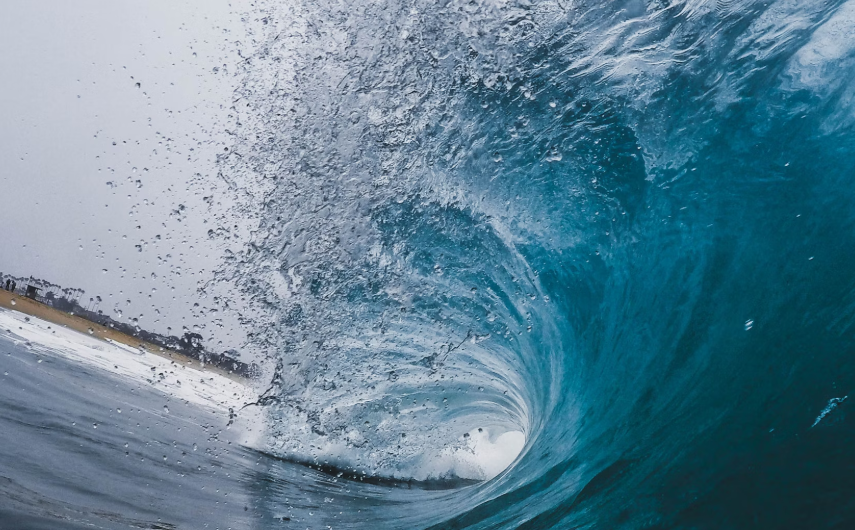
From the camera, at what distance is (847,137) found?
85.0 inches

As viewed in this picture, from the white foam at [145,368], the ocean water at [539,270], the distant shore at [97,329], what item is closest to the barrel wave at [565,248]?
the ocean water at [539,270]

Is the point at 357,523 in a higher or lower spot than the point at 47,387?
lower

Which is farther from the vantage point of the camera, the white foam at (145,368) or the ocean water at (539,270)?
the white foam at (145,368)

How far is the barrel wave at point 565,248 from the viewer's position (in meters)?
2.16

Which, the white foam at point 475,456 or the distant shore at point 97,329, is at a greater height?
the distant shore at point 97,329

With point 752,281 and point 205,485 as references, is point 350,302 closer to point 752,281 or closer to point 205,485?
point 205,485

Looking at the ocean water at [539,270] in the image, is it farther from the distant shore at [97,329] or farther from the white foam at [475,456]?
the distant shore at [97,329]

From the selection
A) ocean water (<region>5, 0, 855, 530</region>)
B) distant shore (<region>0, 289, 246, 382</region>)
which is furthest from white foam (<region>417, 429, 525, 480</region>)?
distant shore (<region>0, 289, 246, 382</region>)

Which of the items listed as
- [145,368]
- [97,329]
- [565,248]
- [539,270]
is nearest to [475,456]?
[539,270]

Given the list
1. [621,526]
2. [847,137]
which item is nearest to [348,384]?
[621,526]

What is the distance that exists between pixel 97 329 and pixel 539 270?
78.7 inches

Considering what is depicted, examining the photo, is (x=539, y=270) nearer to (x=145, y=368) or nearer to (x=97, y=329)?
(x=145, y=368)

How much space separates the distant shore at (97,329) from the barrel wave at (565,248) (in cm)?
32

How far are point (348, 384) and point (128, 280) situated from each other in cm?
107
